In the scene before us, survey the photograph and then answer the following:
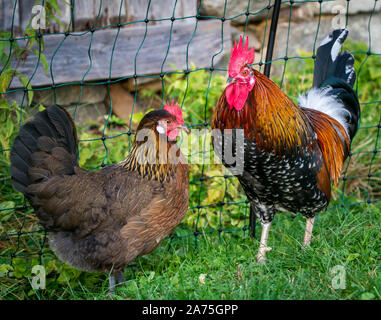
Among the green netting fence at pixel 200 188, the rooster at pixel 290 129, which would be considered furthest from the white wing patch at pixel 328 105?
the green netting fence at pixel 200 188

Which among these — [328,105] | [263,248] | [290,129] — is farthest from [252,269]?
[328,105]

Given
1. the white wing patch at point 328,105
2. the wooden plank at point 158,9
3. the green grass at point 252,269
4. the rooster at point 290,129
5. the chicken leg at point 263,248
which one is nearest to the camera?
the green grass at point 252,269

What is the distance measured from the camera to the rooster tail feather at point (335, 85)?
364cm

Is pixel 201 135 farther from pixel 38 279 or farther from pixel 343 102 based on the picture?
pixel 38 279

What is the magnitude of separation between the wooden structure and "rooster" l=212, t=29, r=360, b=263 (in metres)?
1.58

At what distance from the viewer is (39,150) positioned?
3.12 metres

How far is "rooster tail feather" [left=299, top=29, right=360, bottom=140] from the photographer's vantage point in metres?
3.64

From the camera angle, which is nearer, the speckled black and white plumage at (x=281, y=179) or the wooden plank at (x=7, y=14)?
the speckled black and white plumage at (x=281, y=179)

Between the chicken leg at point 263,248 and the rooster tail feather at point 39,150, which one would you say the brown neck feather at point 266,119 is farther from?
the rooster tail feather at point 39,150

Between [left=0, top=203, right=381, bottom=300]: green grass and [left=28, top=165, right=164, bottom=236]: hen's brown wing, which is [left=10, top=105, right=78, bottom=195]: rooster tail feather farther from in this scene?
[left=0, top=203, right=381, bottom=300]: green grass

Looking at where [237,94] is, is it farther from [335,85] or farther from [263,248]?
[263,248]

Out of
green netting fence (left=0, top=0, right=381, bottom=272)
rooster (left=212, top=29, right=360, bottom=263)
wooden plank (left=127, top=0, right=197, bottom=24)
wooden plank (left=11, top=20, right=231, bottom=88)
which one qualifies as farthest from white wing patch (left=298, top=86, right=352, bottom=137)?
wooden plank (left=127, top=0, right=197, bottom=24)

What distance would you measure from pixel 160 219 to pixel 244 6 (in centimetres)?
371
